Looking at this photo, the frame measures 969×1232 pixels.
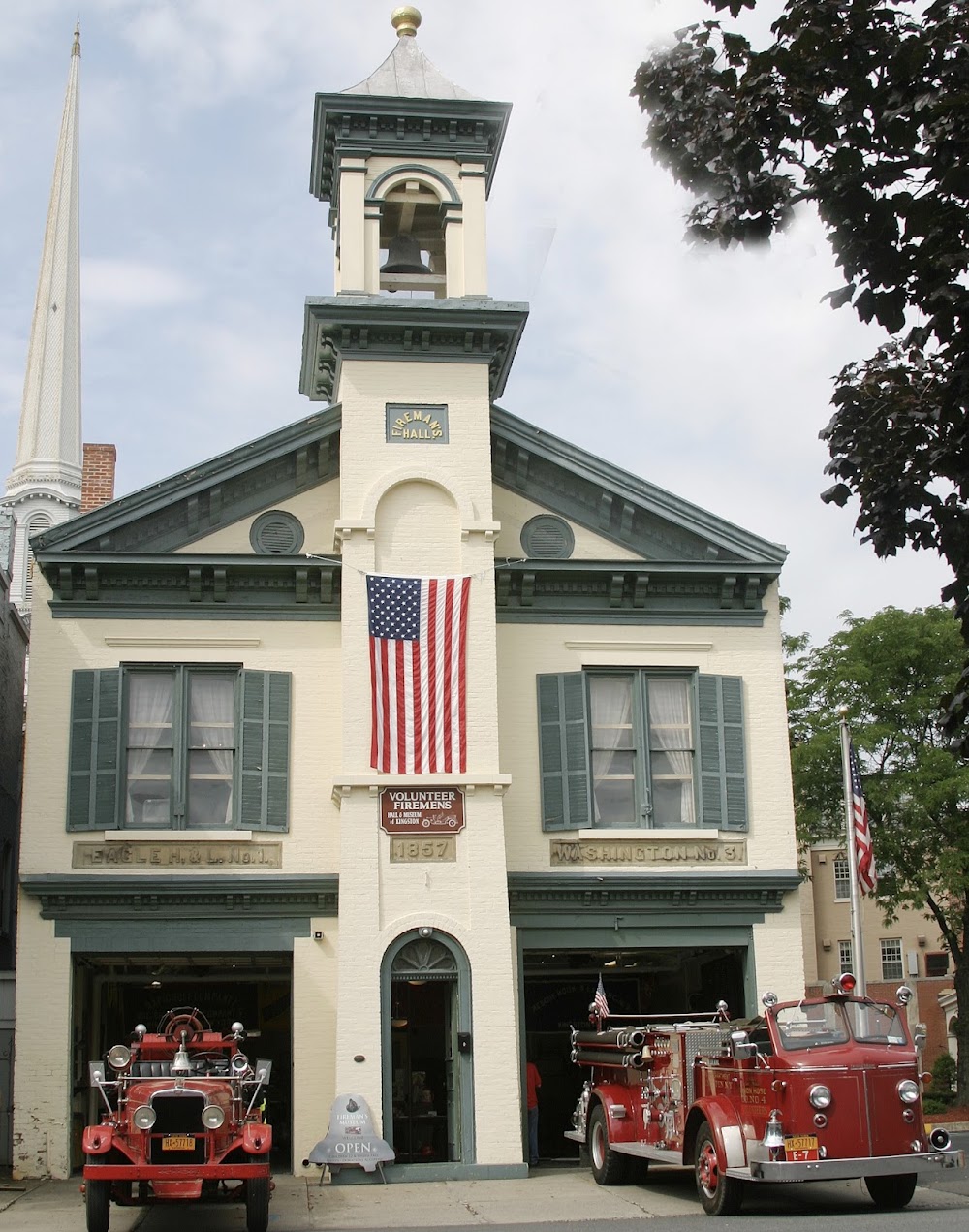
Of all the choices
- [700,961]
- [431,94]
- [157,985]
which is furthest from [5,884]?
[431,94]

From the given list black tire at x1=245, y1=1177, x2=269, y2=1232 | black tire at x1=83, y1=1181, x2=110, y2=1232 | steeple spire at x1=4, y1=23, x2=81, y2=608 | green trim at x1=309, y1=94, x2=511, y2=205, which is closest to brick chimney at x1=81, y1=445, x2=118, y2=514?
green trim at x1=309, y1=94, x2=511, y2=205

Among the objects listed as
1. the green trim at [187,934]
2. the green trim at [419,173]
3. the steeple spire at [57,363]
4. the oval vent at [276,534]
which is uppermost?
the steeple spire at [57,363]

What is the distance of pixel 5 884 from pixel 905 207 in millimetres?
23310

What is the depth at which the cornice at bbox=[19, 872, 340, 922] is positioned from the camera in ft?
69.1

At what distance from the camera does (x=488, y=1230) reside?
14.6 metres

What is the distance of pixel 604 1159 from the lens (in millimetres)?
18391

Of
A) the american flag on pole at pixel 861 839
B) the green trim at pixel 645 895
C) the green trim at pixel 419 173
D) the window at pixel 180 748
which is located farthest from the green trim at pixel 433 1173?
the green trim at pixel 419 173

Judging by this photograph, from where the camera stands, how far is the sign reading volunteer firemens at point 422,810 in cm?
2091

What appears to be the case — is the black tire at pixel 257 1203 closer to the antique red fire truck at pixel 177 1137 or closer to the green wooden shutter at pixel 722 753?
the antique red fire truck at pixel 177 1137

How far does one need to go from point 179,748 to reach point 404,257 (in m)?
8.31

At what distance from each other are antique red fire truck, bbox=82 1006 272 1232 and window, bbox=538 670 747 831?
7803 mm

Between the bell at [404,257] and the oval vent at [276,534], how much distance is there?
13.7 ft

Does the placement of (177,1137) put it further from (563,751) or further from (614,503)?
(614,503)

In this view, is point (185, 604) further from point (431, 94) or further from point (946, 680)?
point (946, 680)
